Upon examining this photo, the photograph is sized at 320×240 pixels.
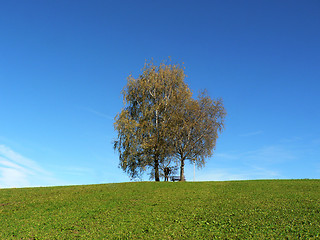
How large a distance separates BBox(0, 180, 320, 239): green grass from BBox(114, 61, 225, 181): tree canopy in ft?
39.2

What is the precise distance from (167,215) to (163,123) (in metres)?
20.6

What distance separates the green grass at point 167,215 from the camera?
553 inches

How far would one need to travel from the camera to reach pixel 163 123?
3650 centimetres

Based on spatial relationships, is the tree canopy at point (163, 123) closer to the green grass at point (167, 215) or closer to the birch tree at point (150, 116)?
the birch tree at point (150, 116)

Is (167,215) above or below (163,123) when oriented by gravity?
below

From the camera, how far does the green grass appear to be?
14.0 metres

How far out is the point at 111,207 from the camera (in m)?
19.1

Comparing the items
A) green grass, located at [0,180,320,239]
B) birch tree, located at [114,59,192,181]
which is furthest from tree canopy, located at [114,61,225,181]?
green grass, located at [0,180,320,239]

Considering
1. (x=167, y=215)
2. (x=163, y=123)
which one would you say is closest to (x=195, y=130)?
(x=163, y=123)

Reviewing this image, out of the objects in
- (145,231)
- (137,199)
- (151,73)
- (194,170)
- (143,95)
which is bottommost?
(145,231)

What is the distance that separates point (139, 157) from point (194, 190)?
1284 centimetres

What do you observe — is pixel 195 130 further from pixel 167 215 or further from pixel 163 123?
pixel 167 215

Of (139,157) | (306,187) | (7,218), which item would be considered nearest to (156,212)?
(7,218)

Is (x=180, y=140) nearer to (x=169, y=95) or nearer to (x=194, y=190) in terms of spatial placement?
(x=169, y=95)
